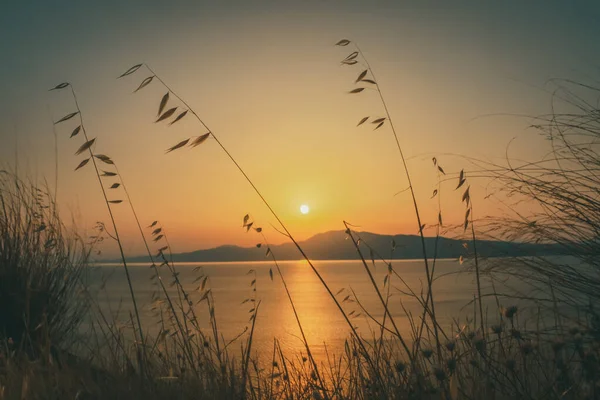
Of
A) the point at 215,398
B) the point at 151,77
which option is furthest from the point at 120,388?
the point at 151,77

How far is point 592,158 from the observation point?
3584 mm

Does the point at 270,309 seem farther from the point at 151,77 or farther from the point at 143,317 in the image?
the point at 151,77

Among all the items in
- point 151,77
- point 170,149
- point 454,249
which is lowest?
point 454,249

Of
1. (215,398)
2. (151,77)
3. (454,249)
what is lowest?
(215,398)

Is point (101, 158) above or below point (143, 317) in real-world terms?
above

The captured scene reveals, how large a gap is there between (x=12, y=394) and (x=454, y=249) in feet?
9.04

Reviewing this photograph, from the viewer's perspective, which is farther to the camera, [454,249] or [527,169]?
[454,249]

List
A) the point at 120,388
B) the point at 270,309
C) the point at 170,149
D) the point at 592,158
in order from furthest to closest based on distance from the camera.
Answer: the point at 270,309
the point at 592,158
the point at 120,388
the point at 170,149

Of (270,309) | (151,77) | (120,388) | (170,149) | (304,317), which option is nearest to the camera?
(170,149)

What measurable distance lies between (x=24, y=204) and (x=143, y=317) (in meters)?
16.6

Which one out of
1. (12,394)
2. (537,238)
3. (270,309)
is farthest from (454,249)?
(270,309)

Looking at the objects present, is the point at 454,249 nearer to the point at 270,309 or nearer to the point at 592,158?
the point at 592,158

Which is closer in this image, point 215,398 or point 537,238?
point 215,398

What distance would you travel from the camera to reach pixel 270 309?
26.8 metres
